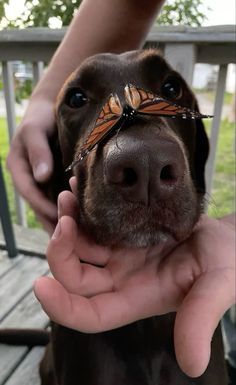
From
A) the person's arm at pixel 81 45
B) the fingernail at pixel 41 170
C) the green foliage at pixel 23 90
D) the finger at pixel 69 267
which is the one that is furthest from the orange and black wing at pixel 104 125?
the green foliage at pixel 23 90

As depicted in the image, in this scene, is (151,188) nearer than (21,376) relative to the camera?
Yes

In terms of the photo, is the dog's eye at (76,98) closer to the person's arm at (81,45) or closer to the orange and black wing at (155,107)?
the person's arm at (81,45)

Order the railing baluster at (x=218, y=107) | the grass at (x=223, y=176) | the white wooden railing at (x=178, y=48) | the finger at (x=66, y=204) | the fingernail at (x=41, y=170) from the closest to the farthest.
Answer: the finger at (x=66, y=204) → the fingernail at (x=41, y=170) → the white wooden railing at (x=178, y=48) → the railing baluster at (x=218, y=107) → the grass at (x=223, y=176)

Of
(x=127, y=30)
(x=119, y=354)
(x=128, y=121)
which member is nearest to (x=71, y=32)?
(x=127, y=30)

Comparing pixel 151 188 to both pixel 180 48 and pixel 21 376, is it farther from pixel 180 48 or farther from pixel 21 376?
pixel 180 48

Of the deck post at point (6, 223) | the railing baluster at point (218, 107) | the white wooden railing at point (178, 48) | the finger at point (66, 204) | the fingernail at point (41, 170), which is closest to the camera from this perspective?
the finger at point (66, 204)

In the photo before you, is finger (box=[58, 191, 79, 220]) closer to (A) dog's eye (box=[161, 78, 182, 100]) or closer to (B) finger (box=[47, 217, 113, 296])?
(B) finger (box=[47, 217, 113, 296])
